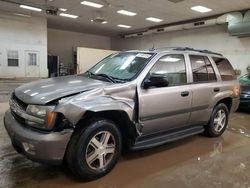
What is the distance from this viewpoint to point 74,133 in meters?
2.38

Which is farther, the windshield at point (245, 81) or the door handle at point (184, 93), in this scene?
the windshield at point (245, 81)

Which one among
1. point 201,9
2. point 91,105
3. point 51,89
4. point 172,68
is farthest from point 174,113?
→ point 201,9

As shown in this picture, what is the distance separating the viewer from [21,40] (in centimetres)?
1462

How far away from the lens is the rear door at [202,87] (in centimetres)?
361

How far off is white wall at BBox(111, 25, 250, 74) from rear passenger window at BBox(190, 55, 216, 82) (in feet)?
30.0

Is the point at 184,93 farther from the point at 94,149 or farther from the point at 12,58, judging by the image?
the point at 12,58

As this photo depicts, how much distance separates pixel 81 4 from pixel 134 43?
375 inches

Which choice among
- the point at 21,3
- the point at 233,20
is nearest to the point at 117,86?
the point at 233,20

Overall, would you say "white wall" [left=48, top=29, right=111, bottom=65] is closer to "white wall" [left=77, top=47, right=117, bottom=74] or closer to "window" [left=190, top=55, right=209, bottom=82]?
"white wall" [left=77, top=47, right=117, bottom=74]

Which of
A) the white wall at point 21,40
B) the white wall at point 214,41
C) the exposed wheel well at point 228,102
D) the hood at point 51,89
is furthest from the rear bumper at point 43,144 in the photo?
the white wall at point 21,40

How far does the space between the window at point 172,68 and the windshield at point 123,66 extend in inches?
6.8

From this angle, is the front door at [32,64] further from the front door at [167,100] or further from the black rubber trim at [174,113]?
the black rubber trim at [174,113]

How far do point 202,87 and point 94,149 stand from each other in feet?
6.70

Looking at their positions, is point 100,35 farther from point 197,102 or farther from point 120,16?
point 197,102
